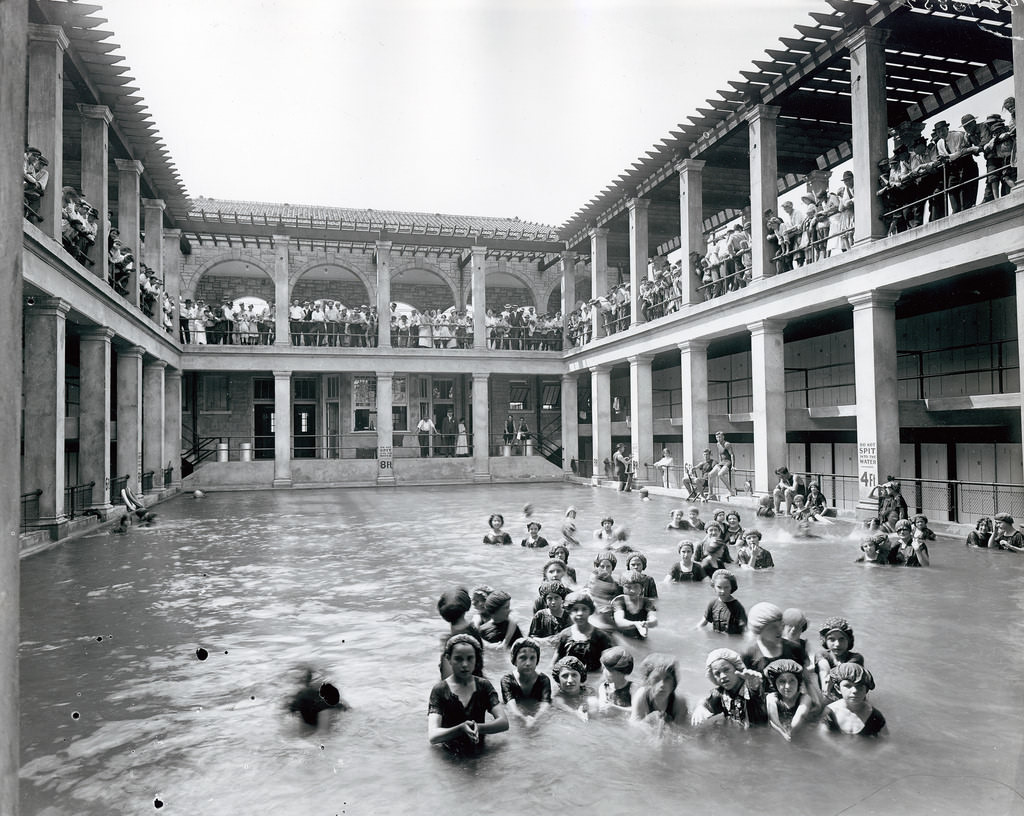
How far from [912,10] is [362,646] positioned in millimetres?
13631

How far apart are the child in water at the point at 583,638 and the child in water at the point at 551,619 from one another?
52 centimetres

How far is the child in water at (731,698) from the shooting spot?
14.1 feet

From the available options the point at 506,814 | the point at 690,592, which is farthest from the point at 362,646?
the point at 690,592

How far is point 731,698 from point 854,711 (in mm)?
694

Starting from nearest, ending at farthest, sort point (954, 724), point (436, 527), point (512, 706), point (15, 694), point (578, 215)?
point (15, 694)
point (954, 724)
point (512, 706)
point (436, 527)
point (578, 215)

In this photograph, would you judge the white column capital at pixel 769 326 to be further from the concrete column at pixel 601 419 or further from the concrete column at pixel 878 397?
the concrete column at pixel 601 419

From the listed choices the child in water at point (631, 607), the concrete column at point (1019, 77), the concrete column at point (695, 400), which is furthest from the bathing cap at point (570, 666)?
the concrete column at point (695, 400)

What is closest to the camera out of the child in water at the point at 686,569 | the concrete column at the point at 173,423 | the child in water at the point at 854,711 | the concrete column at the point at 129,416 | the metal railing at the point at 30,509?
the child in water at the point at 854,711

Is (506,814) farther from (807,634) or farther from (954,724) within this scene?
(807,634)

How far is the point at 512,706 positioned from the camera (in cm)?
462

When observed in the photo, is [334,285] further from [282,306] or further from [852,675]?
[852,675]

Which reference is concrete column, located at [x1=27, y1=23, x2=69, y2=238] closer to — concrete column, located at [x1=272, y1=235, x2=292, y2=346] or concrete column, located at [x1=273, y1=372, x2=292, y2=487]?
concrete column, located at [x1=272, y1=235, x2=292, y2=346]

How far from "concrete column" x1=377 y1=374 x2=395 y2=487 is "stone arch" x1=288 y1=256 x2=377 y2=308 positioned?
5.36m

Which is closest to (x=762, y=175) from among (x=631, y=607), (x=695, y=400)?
(x=695, y=400)
